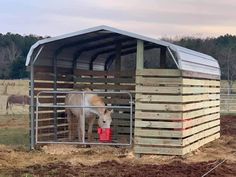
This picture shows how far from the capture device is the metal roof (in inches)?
454

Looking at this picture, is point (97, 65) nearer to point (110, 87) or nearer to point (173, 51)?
point (110, 87)

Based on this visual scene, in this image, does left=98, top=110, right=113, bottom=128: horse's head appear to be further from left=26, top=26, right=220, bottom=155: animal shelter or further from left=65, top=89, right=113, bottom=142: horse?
left=26, top=26, right=220, bottom=155: animal shelter

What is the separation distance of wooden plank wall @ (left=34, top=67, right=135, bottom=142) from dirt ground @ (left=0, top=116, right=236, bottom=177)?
107 centimetres

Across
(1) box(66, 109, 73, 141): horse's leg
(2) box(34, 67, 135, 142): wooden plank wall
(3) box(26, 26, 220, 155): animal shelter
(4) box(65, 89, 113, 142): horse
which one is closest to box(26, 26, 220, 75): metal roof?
(3) box(26, 26, 220, 155): animal shelter

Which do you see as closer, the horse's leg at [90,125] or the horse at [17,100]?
the horse's leg at [90,125]

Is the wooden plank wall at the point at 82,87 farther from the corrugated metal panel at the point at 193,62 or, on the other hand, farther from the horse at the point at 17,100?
the horse at the point at 17,100

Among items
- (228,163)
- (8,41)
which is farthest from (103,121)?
(8,41)

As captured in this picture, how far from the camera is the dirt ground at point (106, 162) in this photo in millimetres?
9133

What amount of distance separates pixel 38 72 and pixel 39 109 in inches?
36.3

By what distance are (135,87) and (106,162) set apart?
200 cm

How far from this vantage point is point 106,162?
1034 cm

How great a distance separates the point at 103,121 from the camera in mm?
12742

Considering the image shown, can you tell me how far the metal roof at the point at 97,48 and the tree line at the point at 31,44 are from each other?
87.0 ft

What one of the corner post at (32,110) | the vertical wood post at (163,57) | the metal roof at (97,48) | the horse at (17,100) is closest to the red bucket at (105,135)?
the corner post at (32,110)
